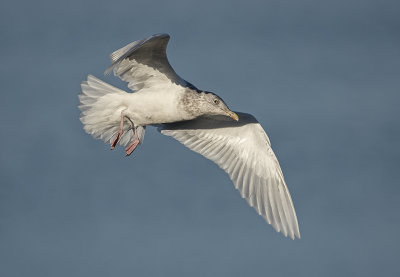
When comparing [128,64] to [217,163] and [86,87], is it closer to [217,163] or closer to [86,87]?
[86,87]

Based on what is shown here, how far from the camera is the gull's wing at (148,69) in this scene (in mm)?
9570

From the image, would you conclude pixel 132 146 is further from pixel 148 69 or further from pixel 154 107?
pixel 148 69

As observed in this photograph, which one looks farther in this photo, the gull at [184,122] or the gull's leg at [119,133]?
the gull's leg at [119,133]

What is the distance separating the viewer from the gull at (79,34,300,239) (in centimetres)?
982

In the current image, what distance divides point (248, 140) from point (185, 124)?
1.00 metres

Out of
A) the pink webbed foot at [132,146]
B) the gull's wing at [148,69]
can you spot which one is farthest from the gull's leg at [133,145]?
the gull's wing at [148,69]

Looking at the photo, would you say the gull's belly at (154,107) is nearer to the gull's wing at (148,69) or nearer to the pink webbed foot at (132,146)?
the gull's wing at (148,69)

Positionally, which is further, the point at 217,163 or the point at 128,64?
the point at 217,163

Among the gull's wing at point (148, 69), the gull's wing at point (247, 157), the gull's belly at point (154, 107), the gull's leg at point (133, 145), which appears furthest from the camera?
the gull's leg at point (133, 145)

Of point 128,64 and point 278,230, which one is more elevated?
point 128,64

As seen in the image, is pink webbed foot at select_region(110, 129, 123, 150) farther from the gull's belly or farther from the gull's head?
the gull's head

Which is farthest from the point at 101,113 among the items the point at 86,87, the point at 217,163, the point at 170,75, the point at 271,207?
the point at 271,207

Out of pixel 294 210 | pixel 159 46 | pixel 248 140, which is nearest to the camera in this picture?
pixel 159 46

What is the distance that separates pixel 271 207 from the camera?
10.2 metres
